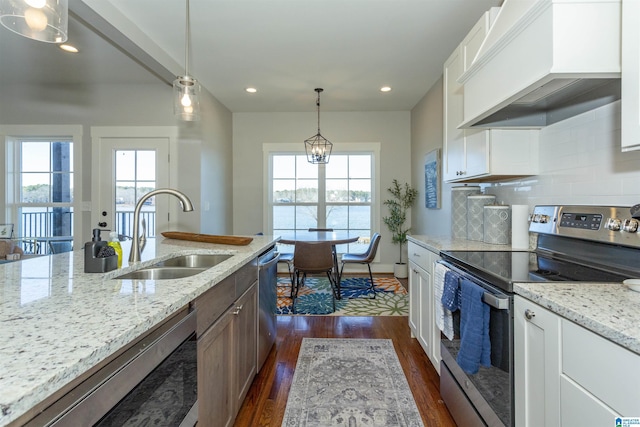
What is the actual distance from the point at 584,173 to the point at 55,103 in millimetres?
5414

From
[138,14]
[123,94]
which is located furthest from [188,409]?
[123,94]

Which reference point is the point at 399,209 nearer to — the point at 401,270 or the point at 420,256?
the point at 401,270

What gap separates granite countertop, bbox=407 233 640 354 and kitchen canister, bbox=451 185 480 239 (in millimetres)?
1419

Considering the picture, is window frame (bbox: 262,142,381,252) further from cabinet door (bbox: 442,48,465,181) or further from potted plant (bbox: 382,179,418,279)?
cabinet door (bbox: 442,48,465,181)

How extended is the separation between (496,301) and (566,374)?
31 centimetres

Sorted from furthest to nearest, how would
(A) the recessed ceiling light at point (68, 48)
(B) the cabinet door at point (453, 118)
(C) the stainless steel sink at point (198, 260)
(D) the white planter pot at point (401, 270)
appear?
(D) the white planter pot at point (401, 270) → (A) the recessed ceiling light at point (68, 48) → (B) the cabinet door at point (453, 118) → (C) the stainless steel sink at point (198, 260)

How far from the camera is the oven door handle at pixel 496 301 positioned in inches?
44.9

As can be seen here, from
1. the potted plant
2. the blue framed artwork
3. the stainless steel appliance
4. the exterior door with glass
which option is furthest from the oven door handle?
the exterior door with glass

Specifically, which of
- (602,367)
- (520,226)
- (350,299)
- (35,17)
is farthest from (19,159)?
(602,367)

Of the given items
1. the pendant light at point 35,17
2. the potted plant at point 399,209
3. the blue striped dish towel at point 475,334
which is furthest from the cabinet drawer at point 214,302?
the potted plant at point 399,209

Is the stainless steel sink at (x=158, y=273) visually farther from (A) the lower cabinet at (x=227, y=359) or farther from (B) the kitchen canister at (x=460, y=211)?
(B) the kitchen canister at (x=460, y=211)

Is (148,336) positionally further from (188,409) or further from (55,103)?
(55,103)

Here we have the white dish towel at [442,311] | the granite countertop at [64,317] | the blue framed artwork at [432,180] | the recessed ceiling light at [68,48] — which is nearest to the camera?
the granite countertop at [64,317]

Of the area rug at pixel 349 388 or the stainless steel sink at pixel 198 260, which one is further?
the stainless steel sink at pixel 198 260
